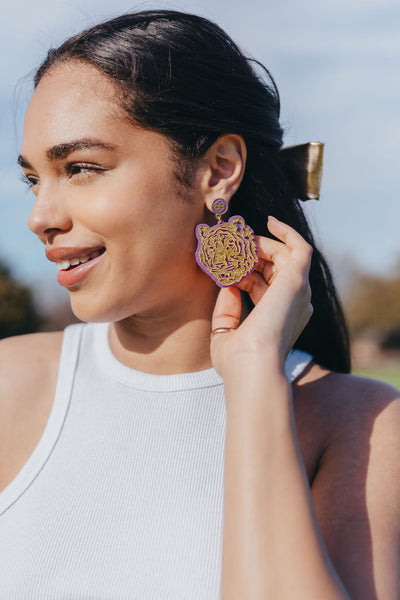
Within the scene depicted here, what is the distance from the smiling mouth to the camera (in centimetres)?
240

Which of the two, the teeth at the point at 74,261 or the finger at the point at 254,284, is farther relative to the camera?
the finger at the point at 254,284

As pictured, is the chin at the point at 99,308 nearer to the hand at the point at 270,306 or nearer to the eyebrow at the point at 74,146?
the hand at the point at 270,306

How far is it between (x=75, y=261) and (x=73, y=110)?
56cm

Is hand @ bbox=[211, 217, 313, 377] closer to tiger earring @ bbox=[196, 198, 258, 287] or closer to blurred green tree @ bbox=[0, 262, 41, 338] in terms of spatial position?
tiger earring @ bbox=[196, 198, 258, 287]

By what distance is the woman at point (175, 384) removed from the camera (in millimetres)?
2033

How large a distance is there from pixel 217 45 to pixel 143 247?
96 cm

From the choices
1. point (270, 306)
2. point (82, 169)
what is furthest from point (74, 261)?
point (270, 306)

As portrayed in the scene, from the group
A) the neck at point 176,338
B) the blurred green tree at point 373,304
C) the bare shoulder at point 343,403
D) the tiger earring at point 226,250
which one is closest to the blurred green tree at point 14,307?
the neck at point 176,338

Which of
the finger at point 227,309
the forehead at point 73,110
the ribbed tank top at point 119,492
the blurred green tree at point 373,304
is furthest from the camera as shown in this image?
the blurred green tree at point 373,304

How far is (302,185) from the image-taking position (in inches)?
115

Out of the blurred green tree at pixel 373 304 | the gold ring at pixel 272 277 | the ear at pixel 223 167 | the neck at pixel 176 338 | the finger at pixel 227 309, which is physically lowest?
the blurred green tree at pixel 373 304

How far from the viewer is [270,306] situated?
230 centimetres

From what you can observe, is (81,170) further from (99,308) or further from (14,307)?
(14,307)

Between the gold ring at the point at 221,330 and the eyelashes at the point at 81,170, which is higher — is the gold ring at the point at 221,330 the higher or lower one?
the lower one
